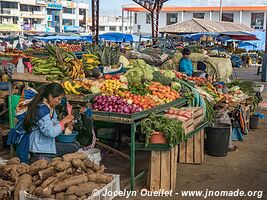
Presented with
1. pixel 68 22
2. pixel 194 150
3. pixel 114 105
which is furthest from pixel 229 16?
pixel 114 105

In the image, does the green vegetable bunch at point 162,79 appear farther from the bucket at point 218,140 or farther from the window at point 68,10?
the window at point 68,10

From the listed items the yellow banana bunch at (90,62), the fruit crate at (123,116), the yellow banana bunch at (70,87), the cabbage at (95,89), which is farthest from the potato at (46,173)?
the yellow banana bunch at (90,62)

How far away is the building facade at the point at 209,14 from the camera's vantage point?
5638cm

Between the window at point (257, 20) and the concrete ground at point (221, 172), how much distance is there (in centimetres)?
5205

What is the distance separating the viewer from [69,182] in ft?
14.1

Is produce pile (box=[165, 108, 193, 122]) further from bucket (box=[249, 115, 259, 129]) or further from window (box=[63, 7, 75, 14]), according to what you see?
window (box=[63, 7, 75, 14])

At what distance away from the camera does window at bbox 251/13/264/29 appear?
186ft

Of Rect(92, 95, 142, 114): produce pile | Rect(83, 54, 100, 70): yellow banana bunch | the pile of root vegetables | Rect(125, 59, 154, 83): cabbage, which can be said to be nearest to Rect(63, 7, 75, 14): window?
Rect(83, 54, 100, 70): yellow banana bunch

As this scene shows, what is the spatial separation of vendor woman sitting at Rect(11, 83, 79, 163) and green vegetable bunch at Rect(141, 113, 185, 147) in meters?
1.03

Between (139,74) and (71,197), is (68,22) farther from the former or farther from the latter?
(71,197)

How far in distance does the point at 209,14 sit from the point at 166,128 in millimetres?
55106

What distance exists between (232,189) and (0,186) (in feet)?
10.4

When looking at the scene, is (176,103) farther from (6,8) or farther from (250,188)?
(6,8)

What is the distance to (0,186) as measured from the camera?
4441 mm
